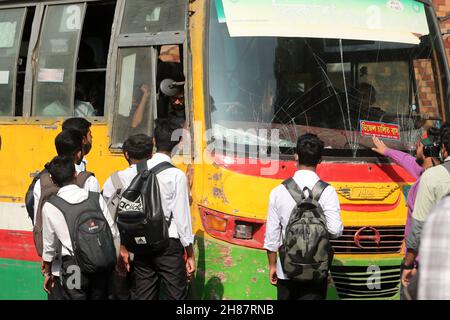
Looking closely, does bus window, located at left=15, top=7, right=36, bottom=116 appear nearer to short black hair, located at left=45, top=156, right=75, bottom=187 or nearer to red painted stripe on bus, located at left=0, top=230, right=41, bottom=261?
red painted stripe on bus, located at left=0, top=230, right=41, bottom=261

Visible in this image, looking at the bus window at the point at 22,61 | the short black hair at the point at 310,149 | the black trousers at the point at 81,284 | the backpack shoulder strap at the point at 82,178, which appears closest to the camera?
the black trousers at the point at 81,284

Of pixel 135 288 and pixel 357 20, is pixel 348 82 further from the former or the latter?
pixel 135 288

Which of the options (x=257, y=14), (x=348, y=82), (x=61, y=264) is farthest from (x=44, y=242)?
(x=348, y=82)

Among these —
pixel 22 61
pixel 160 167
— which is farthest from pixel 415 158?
pixel 22 61

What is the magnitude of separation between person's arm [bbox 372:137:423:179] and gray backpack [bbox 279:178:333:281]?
50.5 inches

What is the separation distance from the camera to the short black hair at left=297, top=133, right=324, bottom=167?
436 centimetres

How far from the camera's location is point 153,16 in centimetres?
571

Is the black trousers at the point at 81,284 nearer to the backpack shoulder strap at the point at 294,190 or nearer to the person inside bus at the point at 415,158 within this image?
the backpack shoulder strap at the point at 294,190

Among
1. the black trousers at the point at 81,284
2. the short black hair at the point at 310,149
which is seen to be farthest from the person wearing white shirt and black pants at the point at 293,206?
the black trousers at the point at 81,284

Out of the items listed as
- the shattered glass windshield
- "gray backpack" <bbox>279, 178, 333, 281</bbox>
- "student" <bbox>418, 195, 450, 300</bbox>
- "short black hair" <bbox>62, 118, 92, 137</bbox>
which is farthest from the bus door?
"student" <bbox>418, 195, 450, 300</bbox>

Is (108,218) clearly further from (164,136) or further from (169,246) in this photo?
(164,136)

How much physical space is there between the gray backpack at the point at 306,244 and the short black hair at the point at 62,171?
1.45 metres

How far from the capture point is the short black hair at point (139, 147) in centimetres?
490

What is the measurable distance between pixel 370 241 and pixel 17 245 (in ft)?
10.5
